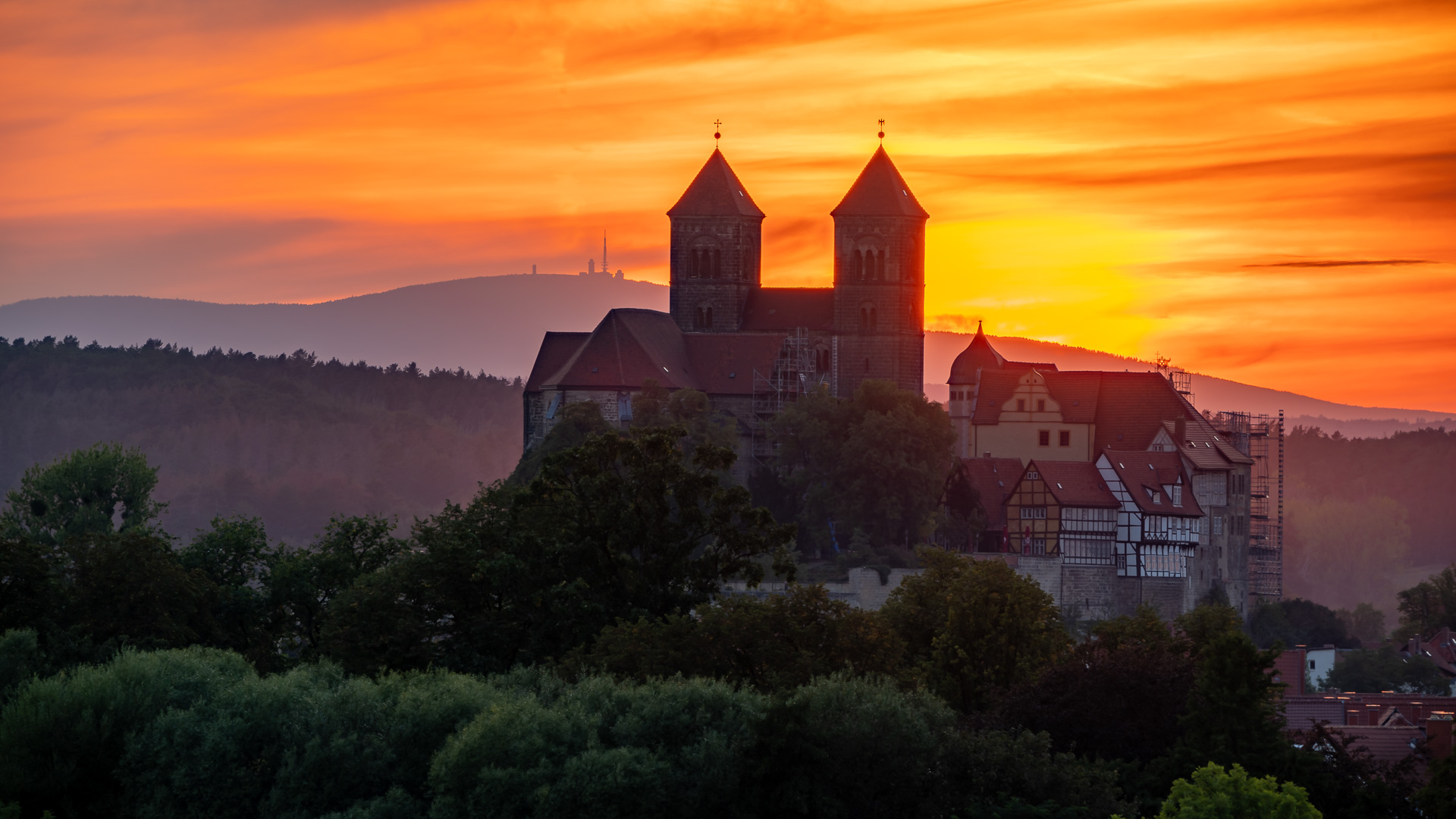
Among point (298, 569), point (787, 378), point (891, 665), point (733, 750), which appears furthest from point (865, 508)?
point (733, 750)

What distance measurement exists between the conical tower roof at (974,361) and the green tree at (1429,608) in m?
21.2

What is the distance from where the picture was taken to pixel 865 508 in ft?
273

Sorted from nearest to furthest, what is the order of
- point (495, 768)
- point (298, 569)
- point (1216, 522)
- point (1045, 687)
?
point (495, 768) → point (1045, 687) → point (298, 569) → point (1216, 522)

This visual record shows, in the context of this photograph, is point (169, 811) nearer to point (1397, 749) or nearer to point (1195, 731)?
point (1195, 731)

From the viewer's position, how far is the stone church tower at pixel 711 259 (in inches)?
3967

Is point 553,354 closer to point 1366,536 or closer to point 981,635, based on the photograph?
point 981,635

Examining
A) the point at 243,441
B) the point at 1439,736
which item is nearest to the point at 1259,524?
the point at 1439,736

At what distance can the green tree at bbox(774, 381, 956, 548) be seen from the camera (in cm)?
8219

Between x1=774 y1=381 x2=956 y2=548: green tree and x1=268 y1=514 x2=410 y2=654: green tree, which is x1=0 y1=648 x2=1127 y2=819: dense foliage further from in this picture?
x1=774 y1=381 x2=956 y2=548: green tree

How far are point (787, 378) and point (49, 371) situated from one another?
11884cm

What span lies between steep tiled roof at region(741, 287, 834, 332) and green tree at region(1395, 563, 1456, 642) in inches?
1148

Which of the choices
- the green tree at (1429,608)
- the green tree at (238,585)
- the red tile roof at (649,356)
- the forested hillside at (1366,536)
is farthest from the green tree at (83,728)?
the forested hillside at (1366,536)

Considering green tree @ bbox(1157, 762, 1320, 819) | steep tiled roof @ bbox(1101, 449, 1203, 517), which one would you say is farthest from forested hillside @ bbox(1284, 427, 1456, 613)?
green tree @ bbox(1157, 762, 1320, 819)

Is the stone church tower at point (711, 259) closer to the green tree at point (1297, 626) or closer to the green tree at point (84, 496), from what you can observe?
the green tree at point (1297, 626)
